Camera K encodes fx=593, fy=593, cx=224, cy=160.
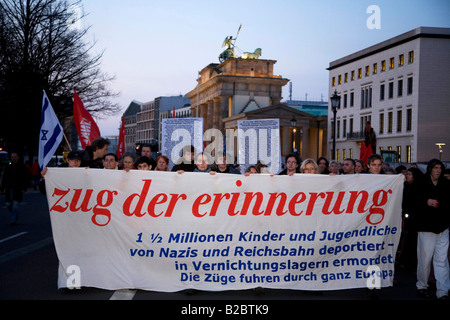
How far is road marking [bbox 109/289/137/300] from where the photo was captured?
6.75 meters

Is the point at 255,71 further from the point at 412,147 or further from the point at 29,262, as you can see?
the point at 29,262

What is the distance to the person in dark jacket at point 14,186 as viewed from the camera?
1495 cm

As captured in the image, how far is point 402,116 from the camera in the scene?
5681cm

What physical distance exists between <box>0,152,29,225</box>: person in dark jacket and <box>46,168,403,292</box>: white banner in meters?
8.35

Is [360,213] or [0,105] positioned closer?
[360,213]

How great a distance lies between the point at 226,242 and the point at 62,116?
116 feet

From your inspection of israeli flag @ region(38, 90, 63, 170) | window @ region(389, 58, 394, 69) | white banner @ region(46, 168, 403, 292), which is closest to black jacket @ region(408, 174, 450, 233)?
white banner @ region(46, 168, 403, 292)

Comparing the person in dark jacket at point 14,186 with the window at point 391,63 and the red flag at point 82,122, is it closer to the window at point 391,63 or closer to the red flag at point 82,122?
the red flag at point 82,122

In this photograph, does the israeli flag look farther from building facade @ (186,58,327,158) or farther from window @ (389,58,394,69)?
building facade @ (186,58,327,158)

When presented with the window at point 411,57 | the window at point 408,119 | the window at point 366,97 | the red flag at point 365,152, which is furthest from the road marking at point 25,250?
the window at point 366,97

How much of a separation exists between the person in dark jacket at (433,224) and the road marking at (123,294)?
358cm

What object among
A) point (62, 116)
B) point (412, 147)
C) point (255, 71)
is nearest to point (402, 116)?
point (412, 147)

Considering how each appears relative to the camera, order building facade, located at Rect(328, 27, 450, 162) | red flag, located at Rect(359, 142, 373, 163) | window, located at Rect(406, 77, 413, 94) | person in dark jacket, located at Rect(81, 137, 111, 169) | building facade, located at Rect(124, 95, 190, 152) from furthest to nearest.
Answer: building facade, located at Rect(124, 95, 190, 152)
window, located at Rect(406, 77, 413, 94)
building facade, located at Rect(328, 27, 450, 162)
red flag, located at Rect(359, 142, 373, 163)
person in dark jacket, located at Rect(81, 137, 111, 169)

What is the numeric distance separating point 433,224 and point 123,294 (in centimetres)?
389
